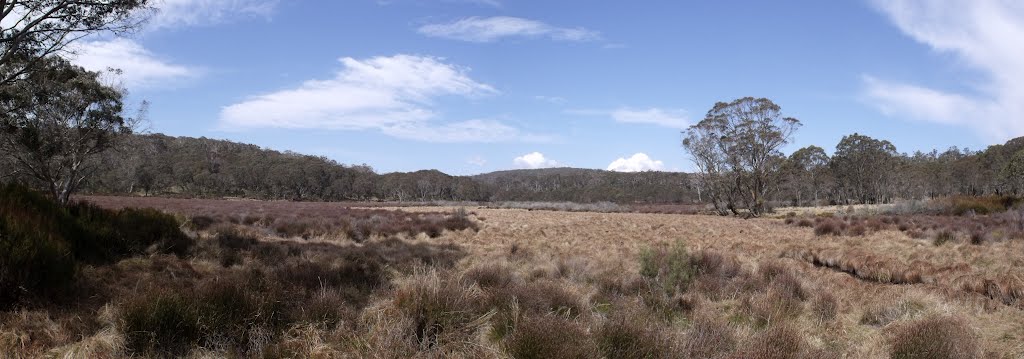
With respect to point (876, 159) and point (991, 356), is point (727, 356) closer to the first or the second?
point (991, 356)

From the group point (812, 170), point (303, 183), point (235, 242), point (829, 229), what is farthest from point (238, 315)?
point (303, 183)

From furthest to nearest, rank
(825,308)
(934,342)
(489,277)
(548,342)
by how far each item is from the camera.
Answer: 1. (489,277)
2. (825,308)
3. (934,342)
4. (548,342)

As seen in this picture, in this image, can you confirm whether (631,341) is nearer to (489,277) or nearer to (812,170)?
(489,277)

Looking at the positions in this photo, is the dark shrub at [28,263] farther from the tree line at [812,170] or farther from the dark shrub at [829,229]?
the tree line at [812,170]

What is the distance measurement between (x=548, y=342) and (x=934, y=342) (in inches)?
117

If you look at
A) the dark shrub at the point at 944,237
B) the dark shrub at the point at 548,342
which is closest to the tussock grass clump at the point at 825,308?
the dark shrub at the point at 548,342

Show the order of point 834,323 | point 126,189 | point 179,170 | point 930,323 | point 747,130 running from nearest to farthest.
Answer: point 930,323 → point 834,323 → point 747,130 → point 126,189 → point 179,170

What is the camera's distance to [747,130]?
113ft

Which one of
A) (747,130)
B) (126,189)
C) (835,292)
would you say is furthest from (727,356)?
(126,189)

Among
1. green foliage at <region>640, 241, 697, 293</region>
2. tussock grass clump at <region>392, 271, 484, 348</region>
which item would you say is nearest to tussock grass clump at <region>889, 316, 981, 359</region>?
green foliage at <region>640, 241, 697, 293</region>

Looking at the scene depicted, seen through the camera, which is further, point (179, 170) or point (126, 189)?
point (179, 170)

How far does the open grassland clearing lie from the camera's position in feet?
11.9

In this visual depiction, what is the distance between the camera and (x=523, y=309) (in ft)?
15.6

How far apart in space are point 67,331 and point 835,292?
8.24 meters
